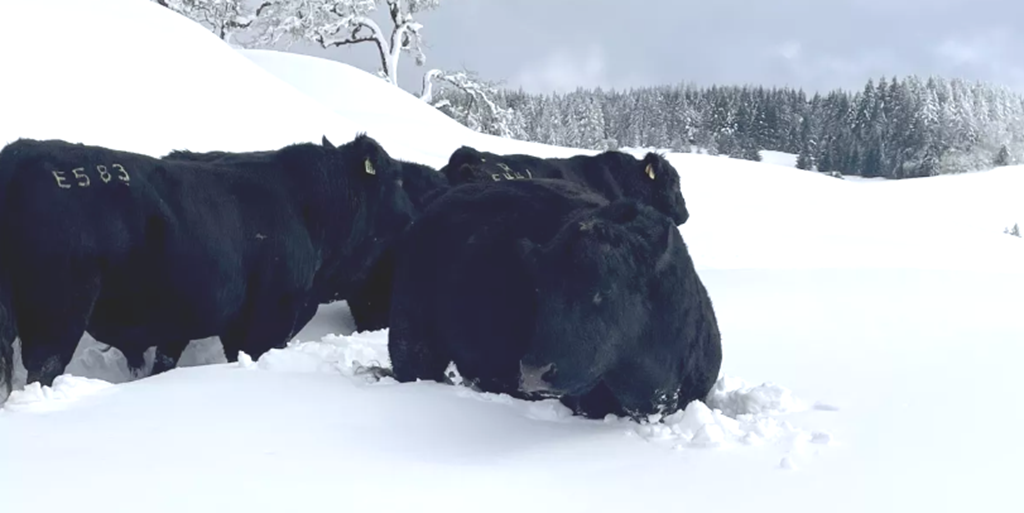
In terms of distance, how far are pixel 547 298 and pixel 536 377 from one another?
34 centimetres

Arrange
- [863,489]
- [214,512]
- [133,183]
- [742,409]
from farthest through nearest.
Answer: [133,183]
[742,409]
[863,489]
[214,512]

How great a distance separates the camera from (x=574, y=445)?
11.4ft

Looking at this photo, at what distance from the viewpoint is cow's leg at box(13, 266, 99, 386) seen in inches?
185

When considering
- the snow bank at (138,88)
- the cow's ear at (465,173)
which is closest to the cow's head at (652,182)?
the cow's ear at (465,173)

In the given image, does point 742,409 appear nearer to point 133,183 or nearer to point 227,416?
point 227,416

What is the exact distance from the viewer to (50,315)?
15.6 ft

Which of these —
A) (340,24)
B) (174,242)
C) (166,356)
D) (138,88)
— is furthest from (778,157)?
(174,242)

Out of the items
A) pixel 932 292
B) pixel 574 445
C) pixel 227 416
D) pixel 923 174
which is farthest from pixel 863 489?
pixel 923 174

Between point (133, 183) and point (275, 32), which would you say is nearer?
point (133, 183)

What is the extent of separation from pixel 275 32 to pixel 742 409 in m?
34.4

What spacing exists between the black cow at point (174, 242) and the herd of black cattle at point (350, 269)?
0.04 ft

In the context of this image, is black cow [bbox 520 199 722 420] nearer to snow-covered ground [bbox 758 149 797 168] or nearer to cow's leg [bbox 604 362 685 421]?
cow's leg [bbox 604 362 685 421]

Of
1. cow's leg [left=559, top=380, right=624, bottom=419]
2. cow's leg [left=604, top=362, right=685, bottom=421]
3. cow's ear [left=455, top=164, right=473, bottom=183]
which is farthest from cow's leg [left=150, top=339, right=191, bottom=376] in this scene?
cow's leg [left=604, top=362, right=685, bottom=421]

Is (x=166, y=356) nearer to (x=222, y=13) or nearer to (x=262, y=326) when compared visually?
(x=262, y=326)
